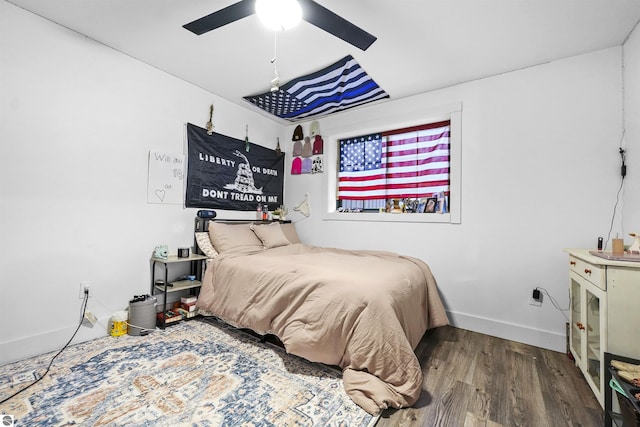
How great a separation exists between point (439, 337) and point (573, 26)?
265 centimetres

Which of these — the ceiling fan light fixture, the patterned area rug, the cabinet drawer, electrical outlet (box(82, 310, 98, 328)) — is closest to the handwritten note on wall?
electrical outlet (box(82, 310, 98, 328))

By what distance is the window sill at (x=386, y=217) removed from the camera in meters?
2.89

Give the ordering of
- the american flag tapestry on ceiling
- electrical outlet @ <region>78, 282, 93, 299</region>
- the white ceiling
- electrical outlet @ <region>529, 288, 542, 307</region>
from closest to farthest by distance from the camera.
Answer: the white ceiling
electrical outlet @ <region>78, 282, 93, 299</region>
electrical outlet @ <region>529, 288, 542, 307</region>
the american flag tapestry on ceiling

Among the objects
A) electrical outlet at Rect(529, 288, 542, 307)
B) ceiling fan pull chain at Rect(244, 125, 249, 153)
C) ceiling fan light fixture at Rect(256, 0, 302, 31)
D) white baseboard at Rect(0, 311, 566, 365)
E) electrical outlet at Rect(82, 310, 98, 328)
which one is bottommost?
white baseboard at Rect(0, 311, 566, 365)

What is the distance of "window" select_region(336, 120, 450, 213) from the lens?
3084 mm

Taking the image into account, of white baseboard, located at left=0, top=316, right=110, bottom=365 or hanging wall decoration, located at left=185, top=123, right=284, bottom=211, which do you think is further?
hanging wall decoration, located at left=185, top=123, right=284, bottom=211

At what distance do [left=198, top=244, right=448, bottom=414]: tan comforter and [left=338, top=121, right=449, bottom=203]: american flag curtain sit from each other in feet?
3.69

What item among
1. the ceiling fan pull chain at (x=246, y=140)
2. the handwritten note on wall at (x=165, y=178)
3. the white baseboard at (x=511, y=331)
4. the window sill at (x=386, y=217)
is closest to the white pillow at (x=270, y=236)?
the window sill at (x=386, y=217)

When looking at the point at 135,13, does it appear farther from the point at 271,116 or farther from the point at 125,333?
the point at 125,333

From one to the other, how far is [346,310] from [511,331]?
72.6 inches

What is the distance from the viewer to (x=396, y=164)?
11.2 feet

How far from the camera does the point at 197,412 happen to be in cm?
141

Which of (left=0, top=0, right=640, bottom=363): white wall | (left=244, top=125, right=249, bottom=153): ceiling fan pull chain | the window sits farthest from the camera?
(left=244, top=125, right=249, bottom=153): ceiling fan pull chain

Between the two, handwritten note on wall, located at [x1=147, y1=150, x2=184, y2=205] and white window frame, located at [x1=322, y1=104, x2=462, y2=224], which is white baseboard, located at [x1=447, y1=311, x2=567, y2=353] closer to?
white window frame, located at [x1=322, y1=104, x2=462, y2=224]
